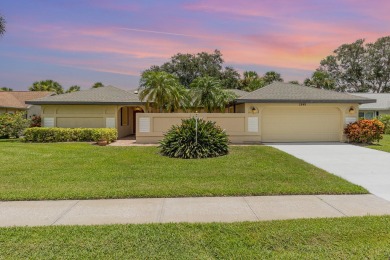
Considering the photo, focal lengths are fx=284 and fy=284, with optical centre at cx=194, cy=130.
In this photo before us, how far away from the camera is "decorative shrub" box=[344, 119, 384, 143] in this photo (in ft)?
54.3

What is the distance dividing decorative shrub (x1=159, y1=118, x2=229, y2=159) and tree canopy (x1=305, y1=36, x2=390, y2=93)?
1573 inches

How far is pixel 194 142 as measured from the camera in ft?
40.3

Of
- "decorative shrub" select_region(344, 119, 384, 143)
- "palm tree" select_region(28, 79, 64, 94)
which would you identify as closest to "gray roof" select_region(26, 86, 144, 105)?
"decorative shrub" select_region(344, 119, 384, 143)

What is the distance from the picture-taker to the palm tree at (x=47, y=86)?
42875 millimetres

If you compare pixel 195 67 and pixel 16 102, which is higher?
pixel 195 67

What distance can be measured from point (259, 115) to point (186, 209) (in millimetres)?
12864

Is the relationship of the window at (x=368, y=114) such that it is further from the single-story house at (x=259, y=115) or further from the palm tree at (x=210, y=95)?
the palm tree at (x=210, y=95)

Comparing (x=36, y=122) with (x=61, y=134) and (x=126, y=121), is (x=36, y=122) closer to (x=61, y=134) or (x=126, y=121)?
(x=61, y=134)

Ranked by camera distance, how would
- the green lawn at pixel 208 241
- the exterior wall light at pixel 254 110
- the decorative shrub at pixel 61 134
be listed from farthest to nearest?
the decorative shrub at pixel 61 134, the exterior wall light at pixel 254 110, the green lawn at pixel 208 241

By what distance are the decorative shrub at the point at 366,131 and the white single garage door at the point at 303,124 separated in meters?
1.18

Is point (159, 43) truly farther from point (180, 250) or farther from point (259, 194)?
point (180, 250)

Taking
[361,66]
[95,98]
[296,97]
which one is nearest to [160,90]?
[95,98]

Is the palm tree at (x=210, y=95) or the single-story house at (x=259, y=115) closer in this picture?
the single-story house at (x=259, y=115)

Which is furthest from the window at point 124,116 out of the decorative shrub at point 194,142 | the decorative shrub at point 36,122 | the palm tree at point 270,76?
the palm tree at point 270,76
